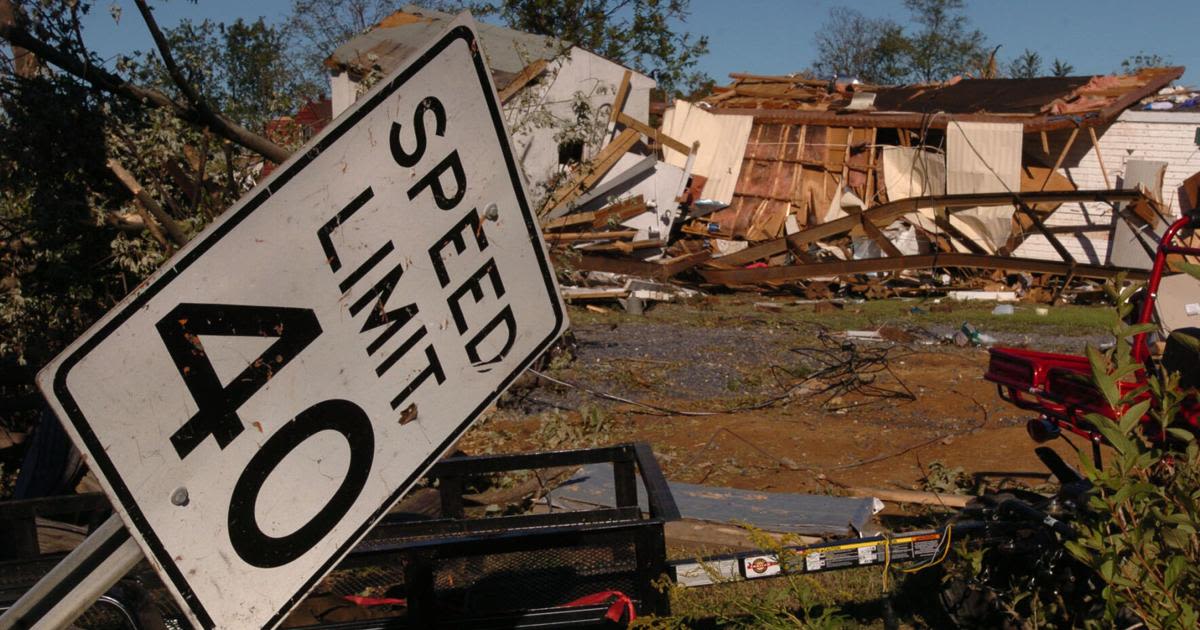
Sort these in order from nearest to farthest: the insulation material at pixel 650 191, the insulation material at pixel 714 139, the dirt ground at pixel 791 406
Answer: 1. the dirt ground at pixel 791 406
2. the insulation material at pixel 650 191
3. the insulation material at pixel 714 139

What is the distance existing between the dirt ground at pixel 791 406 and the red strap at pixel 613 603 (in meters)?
4.99

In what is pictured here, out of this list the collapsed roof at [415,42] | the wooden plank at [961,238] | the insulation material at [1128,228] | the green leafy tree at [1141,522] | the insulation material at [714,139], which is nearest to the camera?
the green leafy tree at [1141,522]

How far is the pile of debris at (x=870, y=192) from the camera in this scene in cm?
1797

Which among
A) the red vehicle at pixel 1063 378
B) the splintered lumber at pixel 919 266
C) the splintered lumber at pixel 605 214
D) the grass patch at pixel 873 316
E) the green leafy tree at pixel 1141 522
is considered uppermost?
the green leafy tree at pixel 1141 522

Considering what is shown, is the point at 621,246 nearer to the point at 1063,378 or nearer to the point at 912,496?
the point at 912,496

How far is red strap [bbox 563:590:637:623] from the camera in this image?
8.03ft

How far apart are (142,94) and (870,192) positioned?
1930cm

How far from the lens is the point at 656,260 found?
19453 mm

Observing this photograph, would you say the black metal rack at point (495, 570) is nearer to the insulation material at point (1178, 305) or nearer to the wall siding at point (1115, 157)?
the insulation material at point (1178, 305)

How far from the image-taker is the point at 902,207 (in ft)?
57.8

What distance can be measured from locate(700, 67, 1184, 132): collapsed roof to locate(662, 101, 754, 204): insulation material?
0.50m

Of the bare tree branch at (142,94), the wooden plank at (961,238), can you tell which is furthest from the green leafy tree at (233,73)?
the wooden plank at (961,238)

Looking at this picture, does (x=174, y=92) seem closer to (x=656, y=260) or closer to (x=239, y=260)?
(x=239, y=260)

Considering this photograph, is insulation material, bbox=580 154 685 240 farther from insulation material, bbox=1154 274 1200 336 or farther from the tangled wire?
insulation material, bbox=1154 274 1200 336
